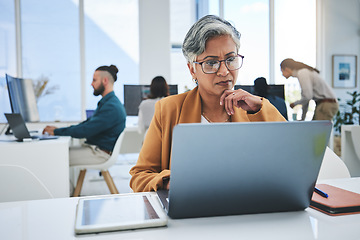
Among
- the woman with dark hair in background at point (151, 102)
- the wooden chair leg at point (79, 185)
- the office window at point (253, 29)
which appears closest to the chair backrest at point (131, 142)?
the woman with dark hair in background at point (151, 102)

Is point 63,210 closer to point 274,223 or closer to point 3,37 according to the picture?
point 274,223

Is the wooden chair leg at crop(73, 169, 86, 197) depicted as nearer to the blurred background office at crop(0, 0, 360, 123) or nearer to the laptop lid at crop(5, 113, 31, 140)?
the laptop lid at crop(5, 113, 31, 140)

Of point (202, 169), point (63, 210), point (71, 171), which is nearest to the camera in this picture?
point (202, 169)

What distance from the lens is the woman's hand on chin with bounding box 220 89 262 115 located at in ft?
3.74

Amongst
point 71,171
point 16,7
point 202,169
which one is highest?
point 16,7

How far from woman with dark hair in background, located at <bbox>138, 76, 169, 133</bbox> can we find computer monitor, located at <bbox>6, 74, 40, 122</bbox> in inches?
45.8

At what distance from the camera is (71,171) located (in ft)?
11.9

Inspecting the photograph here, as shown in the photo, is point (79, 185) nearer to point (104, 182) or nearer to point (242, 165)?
point (104, 182)

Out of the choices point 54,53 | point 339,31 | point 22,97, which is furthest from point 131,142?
point 339,31

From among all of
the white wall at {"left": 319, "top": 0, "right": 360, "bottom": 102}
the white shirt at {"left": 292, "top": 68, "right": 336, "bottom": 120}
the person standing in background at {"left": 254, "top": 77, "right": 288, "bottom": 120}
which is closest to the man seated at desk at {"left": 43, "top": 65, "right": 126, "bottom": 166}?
the person standing in background at {"left": 254, "top": 77, "right": 288, "bottom": 120}

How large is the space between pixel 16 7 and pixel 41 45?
0.70 meters

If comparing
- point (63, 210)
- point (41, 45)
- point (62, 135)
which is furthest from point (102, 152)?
point (41, 45)

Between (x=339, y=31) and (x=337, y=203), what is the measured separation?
653 centimetres

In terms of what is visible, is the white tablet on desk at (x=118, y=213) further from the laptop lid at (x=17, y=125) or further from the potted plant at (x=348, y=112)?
the potted plant at (x=348, y=112)
